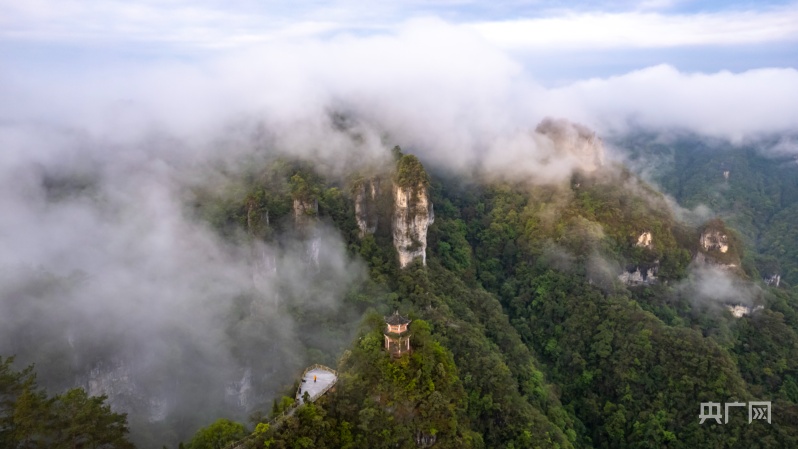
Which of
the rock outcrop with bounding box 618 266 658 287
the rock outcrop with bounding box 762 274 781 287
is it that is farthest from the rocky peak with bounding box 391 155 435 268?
the rock outcrop with bounding box 762 274 781 287

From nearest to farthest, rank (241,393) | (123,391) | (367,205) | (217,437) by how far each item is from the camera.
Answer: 1. (217,437)
2. (123,391)
3. (241,393)
4. (367,205)

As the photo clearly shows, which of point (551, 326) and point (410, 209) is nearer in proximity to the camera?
point (410, 209)

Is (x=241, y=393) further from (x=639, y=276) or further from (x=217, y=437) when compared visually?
(x=639, y=276)

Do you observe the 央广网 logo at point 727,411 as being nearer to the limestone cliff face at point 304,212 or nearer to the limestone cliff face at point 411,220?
the limestone cliff face at point 411,220

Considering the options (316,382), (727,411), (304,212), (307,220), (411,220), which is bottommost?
(727,411)

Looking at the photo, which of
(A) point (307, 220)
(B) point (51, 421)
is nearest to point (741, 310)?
(A) point (307, 220)

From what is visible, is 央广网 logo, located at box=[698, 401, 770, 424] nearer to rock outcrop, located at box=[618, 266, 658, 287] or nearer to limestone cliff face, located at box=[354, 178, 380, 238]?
rock outcrop, located at box=[618, 266, 658, 287]

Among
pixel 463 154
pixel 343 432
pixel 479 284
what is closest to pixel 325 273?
pixel 479 284
